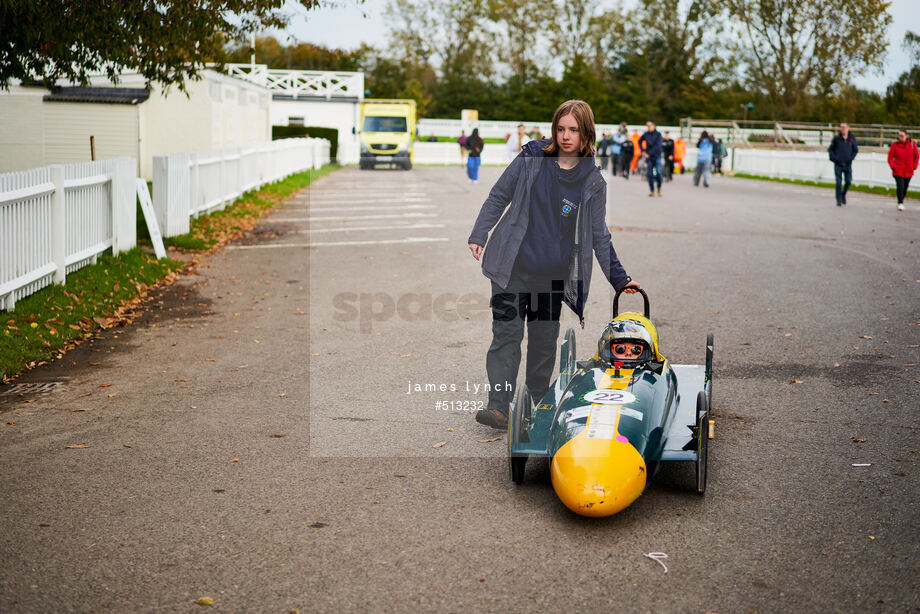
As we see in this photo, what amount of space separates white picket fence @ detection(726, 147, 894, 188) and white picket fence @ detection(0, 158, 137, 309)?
82.1ft

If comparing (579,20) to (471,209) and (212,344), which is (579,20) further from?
(212,344)

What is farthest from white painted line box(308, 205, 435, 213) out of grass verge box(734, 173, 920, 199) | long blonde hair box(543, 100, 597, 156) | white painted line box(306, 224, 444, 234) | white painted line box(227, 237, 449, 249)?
long blonde hair box(543, 100, 597, 156)

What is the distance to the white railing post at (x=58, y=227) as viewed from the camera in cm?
977

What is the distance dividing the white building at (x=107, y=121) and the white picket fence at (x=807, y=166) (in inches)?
800

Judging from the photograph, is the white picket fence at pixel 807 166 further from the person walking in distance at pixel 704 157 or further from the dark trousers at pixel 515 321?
the dark trousers at pixel 515 321

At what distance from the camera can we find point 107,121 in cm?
2580

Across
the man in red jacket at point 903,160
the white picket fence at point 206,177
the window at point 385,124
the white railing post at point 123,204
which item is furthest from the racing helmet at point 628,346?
the window at point 385,124

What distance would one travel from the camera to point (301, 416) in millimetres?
6262

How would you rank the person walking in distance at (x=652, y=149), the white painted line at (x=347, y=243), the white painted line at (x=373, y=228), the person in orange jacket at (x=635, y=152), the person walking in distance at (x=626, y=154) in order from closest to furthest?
1. the white painted line at (x=347, y=243)
2. the white painted line at (x=373, y=228)
3. the person walking in distance at (x=652, y=149)
4. the person walking in distance at (x=626, y=154)
5. the person in orange jacket at (x=635, y=152)

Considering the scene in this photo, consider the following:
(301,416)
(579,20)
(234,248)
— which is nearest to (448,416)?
(301,416)

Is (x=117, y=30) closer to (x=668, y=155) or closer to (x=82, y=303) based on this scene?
(x=82, y=303)

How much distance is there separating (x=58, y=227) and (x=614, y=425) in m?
7.16

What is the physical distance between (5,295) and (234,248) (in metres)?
6.52

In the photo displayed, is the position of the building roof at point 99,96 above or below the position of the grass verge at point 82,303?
above
